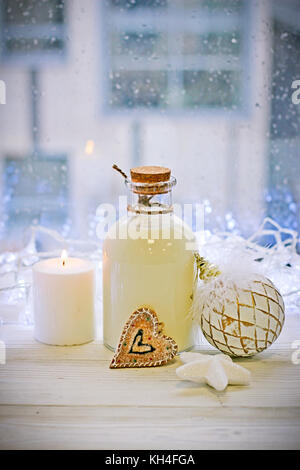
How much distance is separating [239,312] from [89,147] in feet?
1.73

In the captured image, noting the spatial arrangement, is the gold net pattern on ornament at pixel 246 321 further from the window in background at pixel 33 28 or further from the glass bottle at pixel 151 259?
the window in background at pixel 33 28

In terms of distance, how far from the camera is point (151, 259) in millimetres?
698

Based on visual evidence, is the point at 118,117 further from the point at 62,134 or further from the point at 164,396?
the point at 164,396

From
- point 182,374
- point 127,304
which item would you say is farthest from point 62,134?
point 182,374

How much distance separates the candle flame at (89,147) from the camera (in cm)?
109

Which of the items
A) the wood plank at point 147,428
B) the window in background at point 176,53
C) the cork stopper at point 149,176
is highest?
the window in background at point 176,53

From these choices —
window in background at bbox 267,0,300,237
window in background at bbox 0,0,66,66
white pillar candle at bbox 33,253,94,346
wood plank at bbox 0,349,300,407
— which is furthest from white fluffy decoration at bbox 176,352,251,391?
window in background at bbox 0,0,66,66

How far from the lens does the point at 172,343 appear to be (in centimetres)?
71

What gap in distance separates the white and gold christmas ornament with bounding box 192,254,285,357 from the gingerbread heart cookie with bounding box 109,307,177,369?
0.18ft

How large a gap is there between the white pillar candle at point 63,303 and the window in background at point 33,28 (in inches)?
17.6

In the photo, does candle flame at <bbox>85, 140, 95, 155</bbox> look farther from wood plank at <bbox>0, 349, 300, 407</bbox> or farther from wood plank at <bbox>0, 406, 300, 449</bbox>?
wood plank at <bbox>0, 406, 300, 449</bbox>

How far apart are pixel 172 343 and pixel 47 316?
170 mm

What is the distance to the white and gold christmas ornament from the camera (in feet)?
2.25

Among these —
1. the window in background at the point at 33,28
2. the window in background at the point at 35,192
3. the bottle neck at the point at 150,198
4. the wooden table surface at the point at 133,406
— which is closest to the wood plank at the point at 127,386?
the wooden table surface at the point at 133,406
